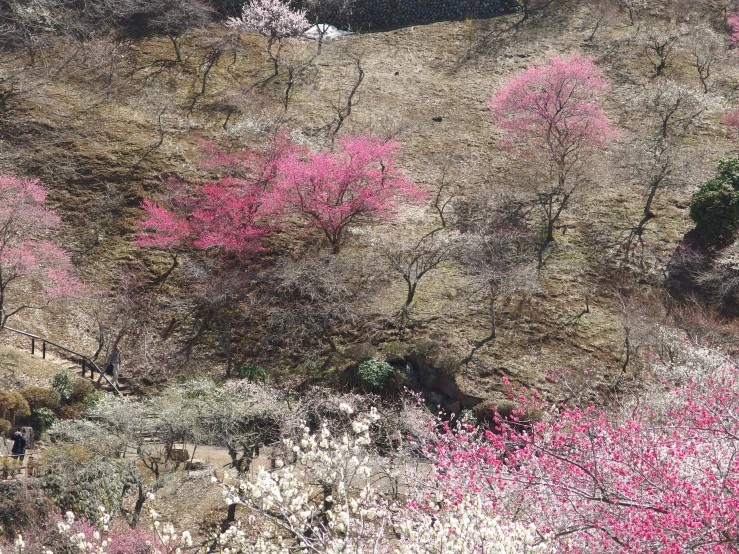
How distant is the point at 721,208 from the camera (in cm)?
2495

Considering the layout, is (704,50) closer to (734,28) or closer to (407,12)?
(734,28)

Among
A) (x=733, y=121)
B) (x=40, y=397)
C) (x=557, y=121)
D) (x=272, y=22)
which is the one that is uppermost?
(x=733, y=121)

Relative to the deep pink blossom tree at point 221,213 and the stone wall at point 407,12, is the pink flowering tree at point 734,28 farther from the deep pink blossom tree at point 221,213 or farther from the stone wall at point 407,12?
the deep pink blossom tree at point 221,213

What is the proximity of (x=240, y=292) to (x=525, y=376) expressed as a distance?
1001 cm

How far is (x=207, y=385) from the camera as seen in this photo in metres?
18.6

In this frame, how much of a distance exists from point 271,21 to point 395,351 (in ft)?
74.9

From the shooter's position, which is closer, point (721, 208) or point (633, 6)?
point (721, 208)

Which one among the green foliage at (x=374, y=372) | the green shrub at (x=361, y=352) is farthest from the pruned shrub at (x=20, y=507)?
the green shrub at (x=361, y=352)

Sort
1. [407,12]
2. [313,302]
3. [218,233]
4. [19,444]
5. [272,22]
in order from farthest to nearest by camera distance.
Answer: [407,12], [272,22], [218,233], [313,302], [19,444]

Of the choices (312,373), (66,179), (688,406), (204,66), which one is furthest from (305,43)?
(688,406)

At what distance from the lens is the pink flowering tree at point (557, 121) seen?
27.9 m

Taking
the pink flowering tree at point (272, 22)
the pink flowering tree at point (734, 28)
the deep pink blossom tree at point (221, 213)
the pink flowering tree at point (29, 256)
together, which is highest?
the pink flowering tree at point (734, 28)

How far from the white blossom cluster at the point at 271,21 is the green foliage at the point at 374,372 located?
22199mm

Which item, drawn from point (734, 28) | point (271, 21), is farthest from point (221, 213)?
point (734, 28)
